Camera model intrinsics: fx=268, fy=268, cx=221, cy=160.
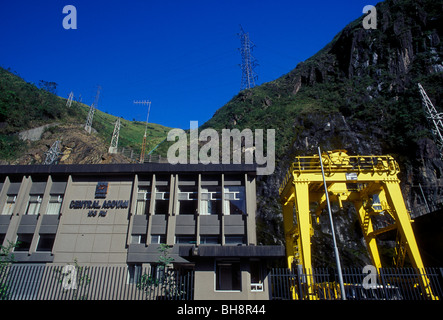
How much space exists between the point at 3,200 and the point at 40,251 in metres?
5.79

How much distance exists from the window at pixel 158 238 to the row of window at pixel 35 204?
8.22 m

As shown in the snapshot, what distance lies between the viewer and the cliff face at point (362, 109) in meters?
38.9

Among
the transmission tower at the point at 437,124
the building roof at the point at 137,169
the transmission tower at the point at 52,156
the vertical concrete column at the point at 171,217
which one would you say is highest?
the transmission tower at the point at 437,124

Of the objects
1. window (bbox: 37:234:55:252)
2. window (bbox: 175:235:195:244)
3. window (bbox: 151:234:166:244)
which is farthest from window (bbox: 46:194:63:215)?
window (bbox: 175:235:195:244)

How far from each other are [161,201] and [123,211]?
303cm

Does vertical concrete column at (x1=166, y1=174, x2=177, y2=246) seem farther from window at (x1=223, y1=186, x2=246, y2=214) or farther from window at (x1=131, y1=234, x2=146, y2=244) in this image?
window at (x1=223, y1=186, x2=246, y2=214)

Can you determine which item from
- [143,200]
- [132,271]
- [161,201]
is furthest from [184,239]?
[143,200]

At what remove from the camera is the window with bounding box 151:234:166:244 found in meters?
20.5

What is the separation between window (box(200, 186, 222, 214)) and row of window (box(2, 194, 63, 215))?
11658mm

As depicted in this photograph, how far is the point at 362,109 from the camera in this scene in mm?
54938

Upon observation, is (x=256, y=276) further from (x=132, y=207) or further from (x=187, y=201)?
(x=132, y=207)

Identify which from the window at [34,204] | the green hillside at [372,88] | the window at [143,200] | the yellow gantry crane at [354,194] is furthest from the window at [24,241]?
the green hillside at [372,88]

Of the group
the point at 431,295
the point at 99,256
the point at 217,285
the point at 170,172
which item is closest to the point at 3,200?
the point at 99,256

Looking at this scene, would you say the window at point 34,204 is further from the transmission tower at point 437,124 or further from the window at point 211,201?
the transmission tower at point 437,124
